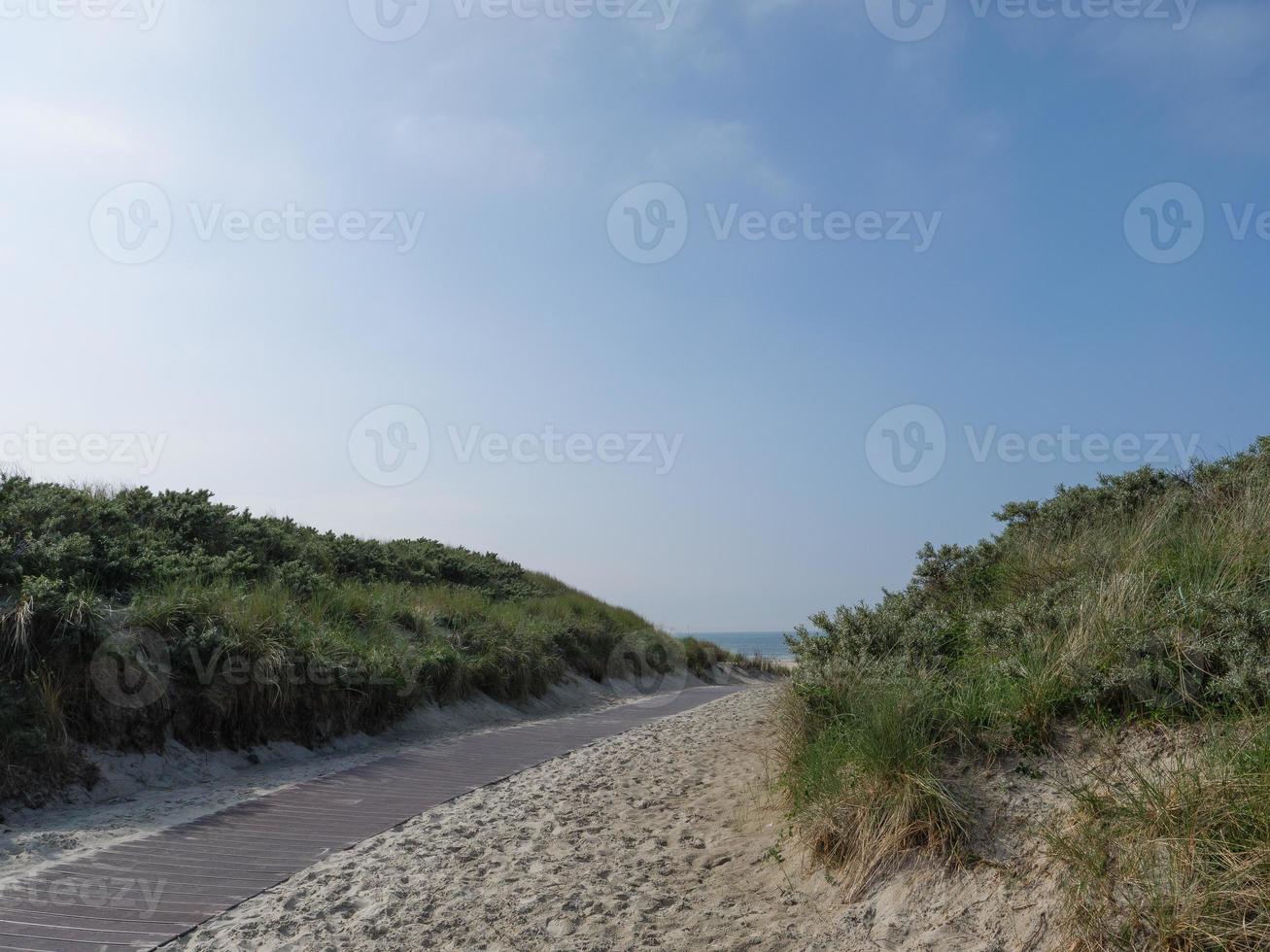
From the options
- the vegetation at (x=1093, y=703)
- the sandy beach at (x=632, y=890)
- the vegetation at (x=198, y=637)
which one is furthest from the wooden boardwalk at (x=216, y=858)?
the vegetation at (x=1093, y=703)

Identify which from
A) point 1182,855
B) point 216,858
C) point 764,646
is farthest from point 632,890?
point 764,646

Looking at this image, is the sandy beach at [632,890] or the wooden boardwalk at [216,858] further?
the wooden boardwalk at [216,858]

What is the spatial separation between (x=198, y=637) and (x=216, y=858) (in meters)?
3.67

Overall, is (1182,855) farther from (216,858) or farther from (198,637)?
(198,637)

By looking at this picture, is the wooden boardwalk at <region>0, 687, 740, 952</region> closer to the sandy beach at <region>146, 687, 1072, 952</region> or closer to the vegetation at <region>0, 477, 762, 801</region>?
the sandy beach at <region>146, 687, 1072, 952</region>

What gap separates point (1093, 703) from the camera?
504 cm

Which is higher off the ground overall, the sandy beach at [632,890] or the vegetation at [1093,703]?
the vegetation at [1093,703]

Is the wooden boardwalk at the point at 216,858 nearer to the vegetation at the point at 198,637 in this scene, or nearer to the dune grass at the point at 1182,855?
the vegetation at the point at 198,637

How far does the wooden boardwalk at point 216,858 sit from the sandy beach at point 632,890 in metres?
0.25

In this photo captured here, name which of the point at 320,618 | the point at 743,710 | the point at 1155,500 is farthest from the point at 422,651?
the point at 1155,500

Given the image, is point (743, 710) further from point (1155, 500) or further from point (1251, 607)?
point (1251, 607)

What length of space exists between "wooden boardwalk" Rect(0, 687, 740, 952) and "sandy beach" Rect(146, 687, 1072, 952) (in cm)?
25

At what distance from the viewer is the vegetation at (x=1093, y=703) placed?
3561 mm

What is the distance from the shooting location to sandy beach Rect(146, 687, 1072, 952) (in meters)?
4.28
